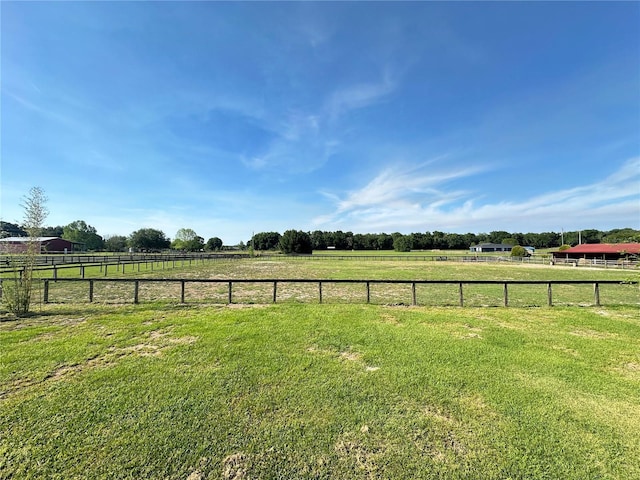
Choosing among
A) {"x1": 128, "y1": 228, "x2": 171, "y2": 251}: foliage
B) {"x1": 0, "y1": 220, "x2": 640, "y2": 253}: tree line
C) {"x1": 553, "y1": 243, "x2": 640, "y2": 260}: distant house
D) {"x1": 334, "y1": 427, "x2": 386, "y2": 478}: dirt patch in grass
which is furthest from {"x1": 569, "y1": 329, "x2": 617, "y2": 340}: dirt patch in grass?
{"x1": 128, "y1": 228, "x2": 171, "y2": 251}: foliage

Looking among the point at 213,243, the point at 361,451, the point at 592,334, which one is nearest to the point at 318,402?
the point at 361,451

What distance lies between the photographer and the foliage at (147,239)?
10699cm

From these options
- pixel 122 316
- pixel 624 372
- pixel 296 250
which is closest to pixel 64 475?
pixel 122 316

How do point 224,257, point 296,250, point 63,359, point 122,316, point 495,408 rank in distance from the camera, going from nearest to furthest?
point 495,408
point 63,359
point 122,316
point 224,257
point 296,250

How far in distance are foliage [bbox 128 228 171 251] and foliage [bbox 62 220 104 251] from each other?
397 inches

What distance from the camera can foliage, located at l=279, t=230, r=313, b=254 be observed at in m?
80.7

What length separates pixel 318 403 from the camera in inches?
→ 139

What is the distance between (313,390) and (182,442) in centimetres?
162

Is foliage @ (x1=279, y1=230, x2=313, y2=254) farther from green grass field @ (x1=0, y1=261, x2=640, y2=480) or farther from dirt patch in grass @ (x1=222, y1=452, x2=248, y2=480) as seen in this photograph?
dirt patch in grass @ (x1=222, y1=452, x2=248, y2=480)

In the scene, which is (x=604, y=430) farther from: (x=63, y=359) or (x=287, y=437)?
(x=63, y=359)

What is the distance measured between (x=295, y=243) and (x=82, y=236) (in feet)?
260

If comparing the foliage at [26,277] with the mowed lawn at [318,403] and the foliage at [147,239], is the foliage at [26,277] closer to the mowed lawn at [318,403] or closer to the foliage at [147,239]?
the mowed lawn at [318,403]

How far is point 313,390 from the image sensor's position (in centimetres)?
386

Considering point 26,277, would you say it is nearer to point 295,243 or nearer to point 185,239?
point 295,243
